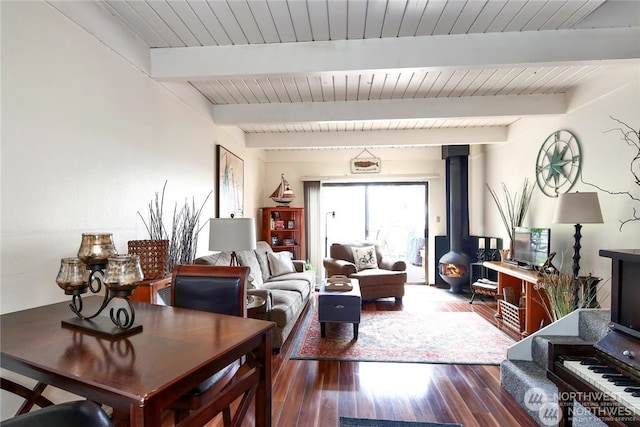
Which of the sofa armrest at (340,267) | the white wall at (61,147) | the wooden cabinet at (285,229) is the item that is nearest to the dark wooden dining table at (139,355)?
the white wall at (61,147)

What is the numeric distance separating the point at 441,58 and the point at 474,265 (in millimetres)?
3622

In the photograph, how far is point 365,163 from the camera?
5805 millimetres

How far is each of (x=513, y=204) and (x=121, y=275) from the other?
4.67 m

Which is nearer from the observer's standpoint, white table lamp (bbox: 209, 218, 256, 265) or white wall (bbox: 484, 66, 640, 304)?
white table lamp (bbox: 209, 218, 256, 265)

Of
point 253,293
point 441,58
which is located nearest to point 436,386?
point 253,293

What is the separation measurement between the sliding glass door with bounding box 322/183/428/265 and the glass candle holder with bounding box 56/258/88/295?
4.89 m

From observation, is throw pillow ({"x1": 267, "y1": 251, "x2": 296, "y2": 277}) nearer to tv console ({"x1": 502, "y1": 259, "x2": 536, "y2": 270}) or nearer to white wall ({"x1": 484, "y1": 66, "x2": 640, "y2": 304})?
tv console ({"x1": 502, "y1": 259, "x2": 536, "y2": 270})

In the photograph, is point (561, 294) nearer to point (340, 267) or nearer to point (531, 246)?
point (531, 246)

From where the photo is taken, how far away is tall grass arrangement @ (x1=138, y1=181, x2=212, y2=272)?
2.43m

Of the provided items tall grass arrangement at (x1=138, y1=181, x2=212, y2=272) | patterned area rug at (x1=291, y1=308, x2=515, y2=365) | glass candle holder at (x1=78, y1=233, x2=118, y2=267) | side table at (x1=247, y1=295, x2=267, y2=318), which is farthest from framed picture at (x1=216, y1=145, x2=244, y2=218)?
glass candle holder at (x1=78, y1=233, x2=118, y2=267)

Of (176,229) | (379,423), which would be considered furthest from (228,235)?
(379,423)

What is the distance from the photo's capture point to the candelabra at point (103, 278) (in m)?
1.16

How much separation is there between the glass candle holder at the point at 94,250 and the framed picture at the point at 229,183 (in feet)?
7.70

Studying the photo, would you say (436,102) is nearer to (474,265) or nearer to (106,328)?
(474,265)
